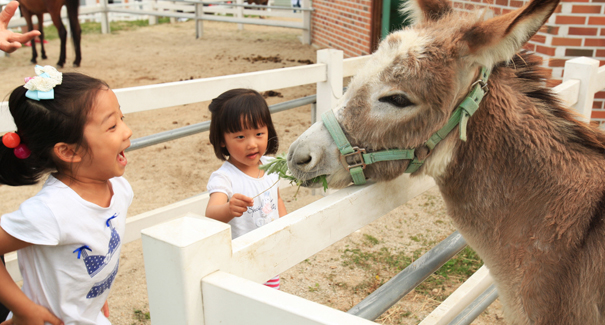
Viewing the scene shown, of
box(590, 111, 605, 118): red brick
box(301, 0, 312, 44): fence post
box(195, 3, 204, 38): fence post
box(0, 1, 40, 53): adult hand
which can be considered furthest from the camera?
box(195, 3, 204, 38): fence post

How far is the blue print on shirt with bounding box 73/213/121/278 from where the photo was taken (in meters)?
1.53

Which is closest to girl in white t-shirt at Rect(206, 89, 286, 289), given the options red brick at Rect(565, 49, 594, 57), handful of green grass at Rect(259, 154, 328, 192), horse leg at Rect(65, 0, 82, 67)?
handful of green grass at Rect(259, 154, 328, 192)

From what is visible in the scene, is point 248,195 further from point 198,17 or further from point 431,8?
point 198,17

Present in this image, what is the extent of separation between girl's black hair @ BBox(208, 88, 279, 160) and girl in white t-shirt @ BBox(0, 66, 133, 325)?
64 centimetres

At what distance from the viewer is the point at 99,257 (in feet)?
5.17

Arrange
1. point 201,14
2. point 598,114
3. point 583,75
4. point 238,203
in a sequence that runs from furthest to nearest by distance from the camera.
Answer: point 201,14, point 598,114, point 583,75, point 238,203

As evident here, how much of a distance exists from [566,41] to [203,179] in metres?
3.77

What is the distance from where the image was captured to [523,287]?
1552 mm

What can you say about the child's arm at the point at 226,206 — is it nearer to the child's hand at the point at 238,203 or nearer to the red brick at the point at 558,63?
the child's hand at the point at 238,203

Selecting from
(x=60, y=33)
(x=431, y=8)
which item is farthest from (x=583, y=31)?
(x=60, y=33)

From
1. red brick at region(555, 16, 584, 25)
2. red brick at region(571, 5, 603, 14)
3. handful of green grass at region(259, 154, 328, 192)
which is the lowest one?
handful of green grass at region(259, 154, 328, 192)

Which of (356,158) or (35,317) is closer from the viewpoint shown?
(35,317)

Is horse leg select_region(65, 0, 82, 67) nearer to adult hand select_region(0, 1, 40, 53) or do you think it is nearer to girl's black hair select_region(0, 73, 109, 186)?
adult hand select_region(0, 1, 40, 53)

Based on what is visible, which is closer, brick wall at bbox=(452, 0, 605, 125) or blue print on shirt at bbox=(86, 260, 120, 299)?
blue print on shirt at bbox=(86, 260, 120, 299)
